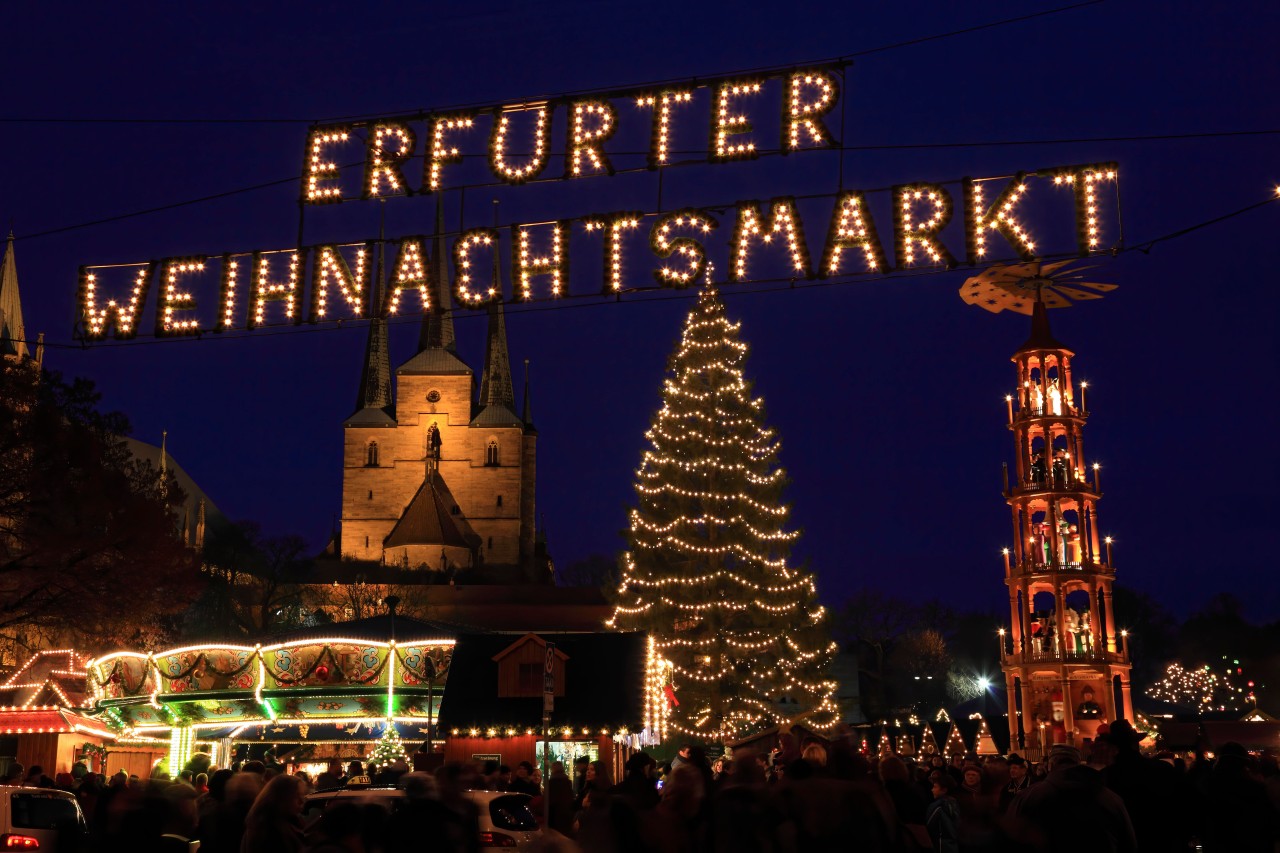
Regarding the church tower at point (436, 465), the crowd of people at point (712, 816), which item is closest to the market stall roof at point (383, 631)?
the crowd of people at point (712, 816)

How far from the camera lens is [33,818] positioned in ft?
45.5

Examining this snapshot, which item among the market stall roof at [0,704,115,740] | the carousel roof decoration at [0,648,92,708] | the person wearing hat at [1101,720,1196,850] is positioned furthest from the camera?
the carousel roof decoration at [0,648,92,708]

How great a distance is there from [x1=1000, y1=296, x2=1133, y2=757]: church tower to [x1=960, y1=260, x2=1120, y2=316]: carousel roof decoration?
80cm

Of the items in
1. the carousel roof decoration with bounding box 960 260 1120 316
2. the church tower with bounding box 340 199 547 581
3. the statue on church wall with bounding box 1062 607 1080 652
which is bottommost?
the statue on church wall with bounding box 1062 607 1080 652

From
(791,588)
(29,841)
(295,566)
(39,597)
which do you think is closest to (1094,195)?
(29,841)

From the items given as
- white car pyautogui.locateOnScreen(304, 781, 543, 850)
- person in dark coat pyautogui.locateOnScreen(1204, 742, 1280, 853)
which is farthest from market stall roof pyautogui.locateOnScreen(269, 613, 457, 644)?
person in dark coat pyautogui.locateOnScreen(1204, 742, 1280, 853)

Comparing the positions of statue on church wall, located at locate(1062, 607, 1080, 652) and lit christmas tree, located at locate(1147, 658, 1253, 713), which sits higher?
statue on church wall, located at locate(1062, 607, 1080, 652)

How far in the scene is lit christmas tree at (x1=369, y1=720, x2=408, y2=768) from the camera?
88.0 feet

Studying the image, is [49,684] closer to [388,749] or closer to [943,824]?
[388,749]

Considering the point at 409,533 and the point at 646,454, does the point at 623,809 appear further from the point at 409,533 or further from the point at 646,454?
the point at 409,533

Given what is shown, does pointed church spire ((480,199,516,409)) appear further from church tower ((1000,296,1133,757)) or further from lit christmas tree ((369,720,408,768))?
lit christmas tree ((369,720,408,768))

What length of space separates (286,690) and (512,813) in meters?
13.6

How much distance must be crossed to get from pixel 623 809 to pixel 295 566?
93946mm

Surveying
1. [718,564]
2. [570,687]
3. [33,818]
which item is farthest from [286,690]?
[718,564]
